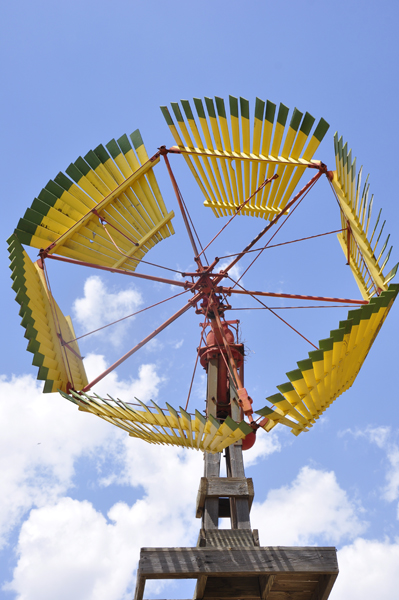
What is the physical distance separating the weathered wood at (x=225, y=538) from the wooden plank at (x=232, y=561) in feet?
2.11

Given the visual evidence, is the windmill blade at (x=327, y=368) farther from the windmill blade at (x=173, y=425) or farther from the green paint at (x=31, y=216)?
the green paint at (x=31, y=216)

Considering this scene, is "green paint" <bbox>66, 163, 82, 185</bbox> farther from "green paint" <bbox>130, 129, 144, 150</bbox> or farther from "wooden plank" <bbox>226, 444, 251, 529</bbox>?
"wooden plank" <bbox>226, 444, 251, 529</bbox>

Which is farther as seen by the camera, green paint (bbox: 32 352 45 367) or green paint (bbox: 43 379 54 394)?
green paint (bbox: 43 379 54 394)

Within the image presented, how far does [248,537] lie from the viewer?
21.8 feet

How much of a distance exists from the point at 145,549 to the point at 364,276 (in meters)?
4.78

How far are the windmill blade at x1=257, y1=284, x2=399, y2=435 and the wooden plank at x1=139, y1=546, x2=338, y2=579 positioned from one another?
1242 millimetres

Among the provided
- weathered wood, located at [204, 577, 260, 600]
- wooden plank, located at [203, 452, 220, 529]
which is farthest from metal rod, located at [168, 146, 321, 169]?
weathered wood, located at [204, 577, 260, 600]

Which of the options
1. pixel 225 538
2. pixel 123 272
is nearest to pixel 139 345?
pixel 123 272

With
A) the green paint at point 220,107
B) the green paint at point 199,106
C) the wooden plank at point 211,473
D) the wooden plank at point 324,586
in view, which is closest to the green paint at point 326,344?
the wooden plank at point 211,473

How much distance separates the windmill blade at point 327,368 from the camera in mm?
5703

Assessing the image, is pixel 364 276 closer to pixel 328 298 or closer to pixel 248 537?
pixel 328 298

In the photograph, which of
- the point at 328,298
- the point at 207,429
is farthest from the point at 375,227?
the point at 207,429

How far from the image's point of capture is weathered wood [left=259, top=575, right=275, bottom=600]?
6.06 meters

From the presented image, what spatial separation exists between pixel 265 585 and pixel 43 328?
14.3ft
